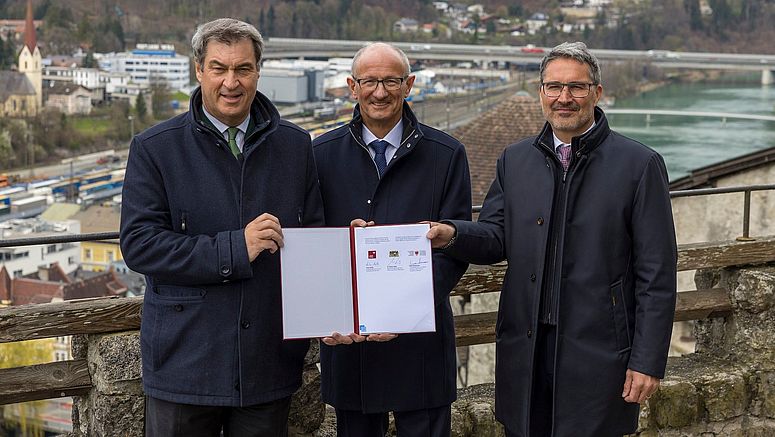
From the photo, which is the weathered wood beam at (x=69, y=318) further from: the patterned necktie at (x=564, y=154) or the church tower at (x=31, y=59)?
the church tower at (x=31, y=59)

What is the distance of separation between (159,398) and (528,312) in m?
0.88

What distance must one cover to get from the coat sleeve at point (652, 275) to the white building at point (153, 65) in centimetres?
7931

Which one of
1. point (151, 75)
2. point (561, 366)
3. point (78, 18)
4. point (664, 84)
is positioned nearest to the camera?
point (561, 366)

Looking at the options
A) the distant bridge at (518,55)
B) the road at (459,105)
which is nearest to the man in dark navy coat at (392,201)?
the road at (459,105)

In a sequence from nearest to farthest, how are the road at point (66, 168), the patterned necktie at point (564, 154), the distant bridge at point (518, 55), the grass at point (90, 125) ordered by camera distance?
the patterned necktie at point (564, 154)
the road at point (66, 168)
the distant bridge at point (518, 55)
the grass at point (90, 125)

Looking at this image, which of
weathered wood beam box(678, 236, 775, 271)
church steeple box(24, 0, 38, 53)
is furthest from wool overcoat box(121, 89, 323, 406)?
church steeple box(24, 0, 38, 53)

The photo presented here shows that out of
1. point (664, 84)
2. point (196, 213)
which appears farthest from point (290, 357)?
point (664, 84)

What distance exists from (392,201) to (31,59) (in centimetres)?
8259

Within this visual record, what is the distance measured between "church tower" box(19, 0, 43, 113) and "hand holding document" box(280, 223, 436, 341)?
253ft

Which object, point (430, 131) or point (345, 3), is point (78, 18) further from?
point (430, 131)

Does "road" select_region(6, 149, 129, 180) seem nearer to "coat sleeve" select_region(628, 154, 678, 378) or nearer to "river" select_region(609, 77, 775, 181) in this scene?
"river" select_region(609, 77, 775, 181)

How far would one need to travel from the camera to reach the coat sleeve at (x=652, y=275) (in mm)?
2307

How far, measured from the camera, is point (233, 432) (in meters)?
2.26

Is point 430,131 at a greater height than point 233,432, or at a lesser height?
greater
